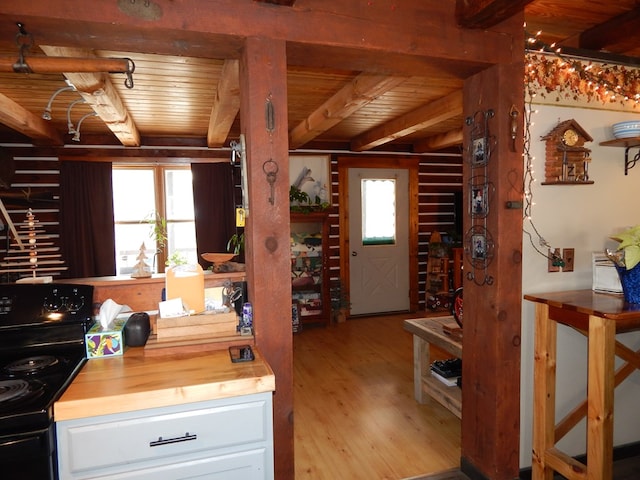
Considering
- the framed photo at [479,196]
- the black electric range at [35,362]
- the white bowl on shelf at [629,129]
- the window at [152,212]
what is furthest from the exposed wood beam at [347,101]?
the black electric range at [35,362]

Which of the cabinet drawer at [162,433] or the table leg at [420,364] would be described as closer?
the cabinet drawer at [162,433]

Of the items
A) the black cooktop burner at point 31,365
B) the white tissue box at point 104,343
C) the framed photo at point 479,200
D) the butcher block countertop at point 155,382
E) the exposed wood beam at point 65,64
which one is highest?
the exposed wood beam at point 65,64

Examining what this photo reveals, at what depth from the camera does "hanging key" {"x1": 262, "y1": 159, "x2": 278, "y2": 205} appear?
1639 millimetres

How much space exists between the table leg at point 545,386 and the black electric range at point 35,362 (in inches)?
83.7

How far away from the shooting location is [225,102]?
117 inches

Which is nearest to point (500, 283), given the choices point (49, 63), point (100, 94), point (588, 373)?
point (588, 373)

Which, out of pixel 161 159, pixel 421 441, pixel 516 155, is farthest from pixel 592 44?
pixel 161 159

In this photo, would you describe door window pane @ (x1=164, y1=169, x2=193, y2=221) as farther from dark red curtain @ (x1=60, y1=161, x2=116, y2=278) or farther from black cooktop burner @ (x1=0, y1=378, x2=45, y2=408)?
black cooktop burner @ (x1=0, y1=378, x2=45, y2=408)

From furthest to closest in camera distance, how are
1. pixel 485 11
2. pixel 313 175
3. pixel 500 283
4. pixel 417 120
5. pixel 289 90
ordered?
pixel 313 175
pixel 417 120
pixel 289 90
pixel 500 283
pixel 485 11

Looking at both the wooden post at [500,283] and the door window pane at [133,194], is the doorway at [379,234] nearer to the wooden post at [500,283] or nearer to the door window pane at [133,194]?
the door window pane at [133,194]

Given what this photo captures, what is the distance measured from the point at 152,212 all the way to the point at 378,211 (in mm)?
2997

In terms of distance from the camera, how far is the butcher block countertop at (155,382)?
125cm

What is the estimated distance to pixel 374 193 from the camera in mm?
5812

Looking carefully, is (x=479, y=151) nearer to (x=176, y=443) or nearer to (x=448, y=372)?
(x=448, y=372)
